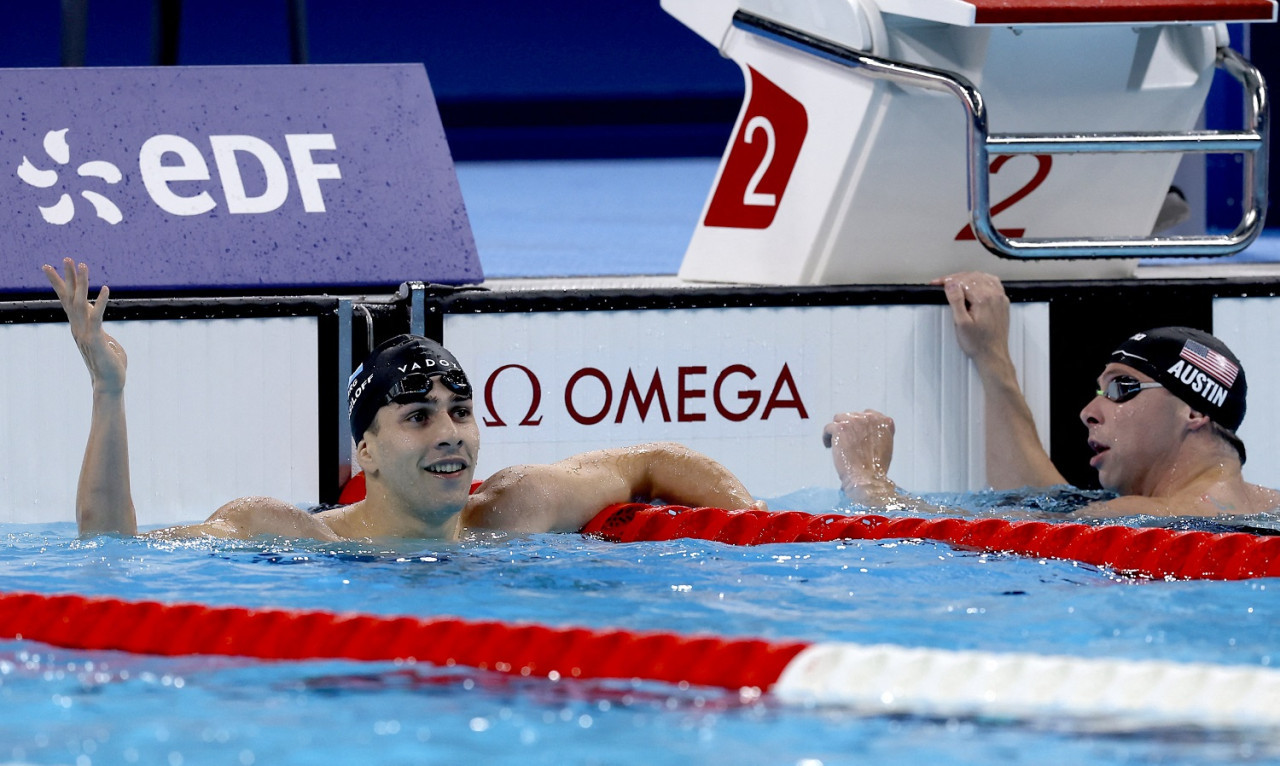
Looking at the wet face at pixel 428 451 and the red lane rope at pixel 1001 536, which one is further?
the wet face at pixel 428 451

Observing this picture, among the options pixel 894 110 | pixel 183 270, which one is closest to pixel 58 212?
pixel 183 270

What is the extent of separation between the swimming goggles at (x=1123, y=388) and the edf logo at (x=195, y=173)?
1.89m

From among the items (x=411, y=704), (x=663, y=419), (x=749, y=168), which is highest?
(x=749, y=168)

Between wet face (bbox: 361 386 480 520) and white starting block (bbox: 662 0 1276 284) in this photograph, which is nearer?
wet face (bbox: 361 386 480 520)

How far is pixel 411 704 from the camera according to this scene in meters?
2.44

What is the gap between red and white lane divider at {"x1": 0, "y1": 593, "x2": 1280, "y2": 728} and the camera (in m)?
2.37

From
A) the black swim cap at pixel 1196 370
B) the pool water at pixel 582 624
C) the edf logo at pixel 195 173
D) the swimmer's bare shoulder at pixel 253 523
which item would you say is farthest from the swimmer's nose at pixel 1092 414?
the edf logo at pixel 195 173

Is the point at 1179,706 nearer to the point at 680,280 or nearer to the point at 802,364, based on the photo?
the point at 802,364

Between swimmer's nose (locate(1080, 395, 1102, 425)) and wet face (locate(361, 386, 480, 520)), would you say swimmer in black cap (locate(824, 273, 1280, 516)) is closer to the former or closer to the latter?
swimmer's nose (locate(1080, 395, 1102, 425))

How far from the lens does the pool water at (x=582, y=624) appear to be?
224cm

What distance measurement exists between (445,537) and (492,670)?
42.4 inches

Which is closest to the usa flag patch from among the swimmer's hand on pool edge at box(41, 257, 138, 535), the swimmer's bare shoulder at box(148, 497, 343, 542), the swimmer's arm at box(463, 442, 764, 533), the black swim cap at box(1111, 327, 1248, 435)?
the black swim cap at box(1111, 327, 1248, 435)

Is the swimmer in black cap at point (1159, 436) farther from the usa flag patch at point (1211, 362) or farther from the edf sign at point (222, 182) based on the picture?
the edf sign at point (222, 182)

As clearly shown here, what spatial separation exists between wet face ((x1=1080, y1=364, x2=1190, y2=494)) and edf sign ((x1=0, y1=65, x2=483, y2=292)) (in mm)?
1517
